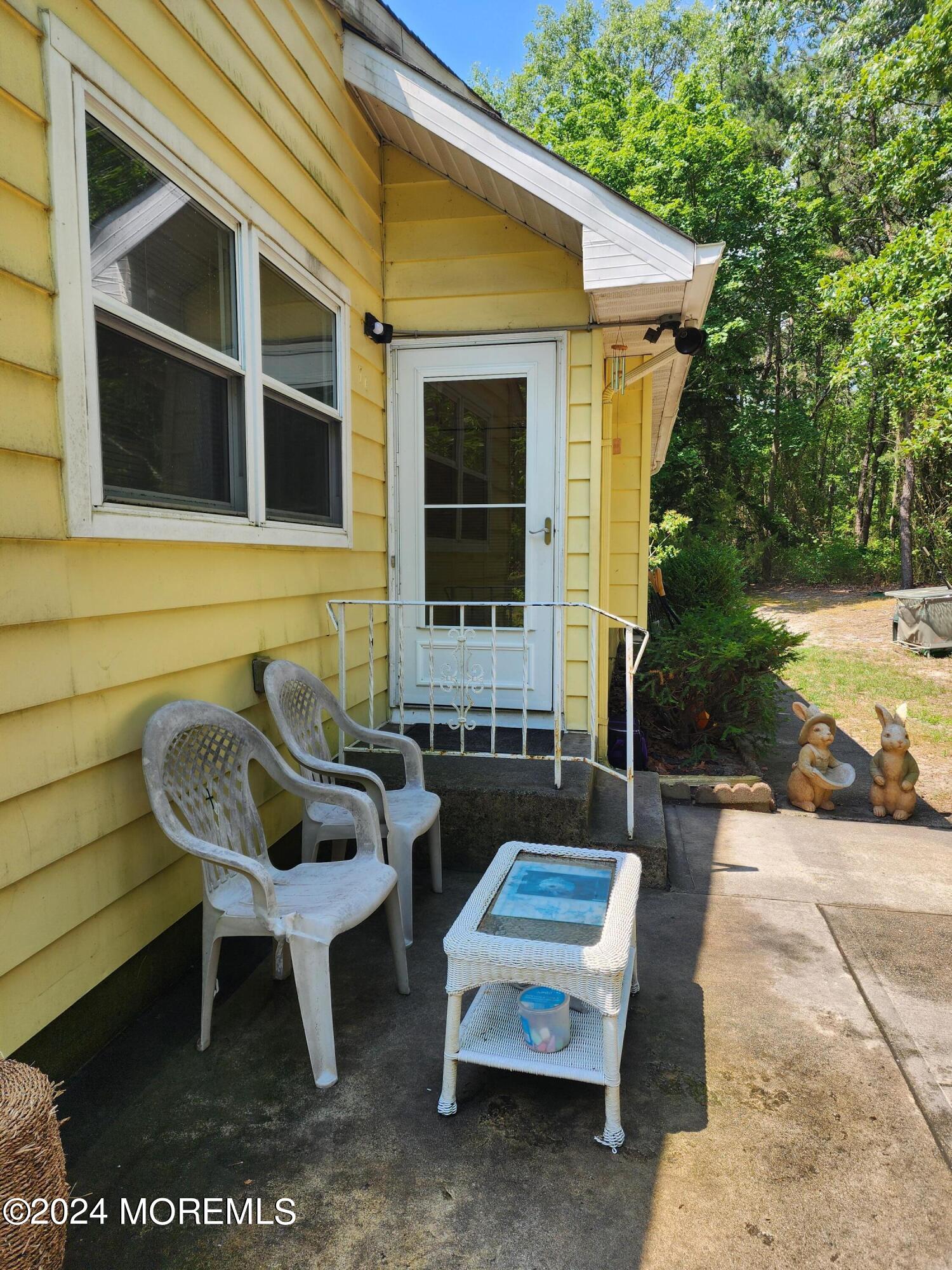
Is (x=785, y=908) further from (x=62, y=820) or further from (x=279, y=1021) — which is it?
(x=62, y=820)

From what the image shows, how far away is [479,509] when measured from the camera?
4086 mm

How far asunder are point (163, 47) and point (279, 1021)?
293cm

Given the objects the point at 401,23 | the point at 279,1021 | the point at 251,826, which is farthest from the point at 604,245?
the point at 279,1021

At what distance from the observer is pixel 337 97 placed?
345 centimetres

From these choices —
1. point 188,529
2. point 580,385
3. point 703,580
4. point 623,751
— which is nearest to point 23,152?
point 188,529

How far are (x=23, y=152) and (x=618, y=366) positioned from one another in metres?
3.29

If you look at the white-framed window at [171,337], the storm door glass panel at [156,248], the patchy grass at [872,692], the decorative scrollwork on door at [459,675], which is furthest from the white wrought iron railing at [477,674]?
the patchy grass at [872,692]

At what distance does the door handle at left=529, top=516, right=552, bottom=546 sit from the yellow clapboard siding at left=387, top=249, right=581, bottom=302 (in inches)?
39.9

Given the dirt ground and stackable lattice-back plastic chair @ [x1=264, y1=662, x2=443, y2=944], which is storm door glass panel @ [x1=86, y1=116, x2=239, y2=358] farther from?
the dirt ground

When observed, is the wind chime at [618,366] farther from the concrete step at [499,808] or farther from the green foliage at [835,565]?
the green foliage at [835,565]

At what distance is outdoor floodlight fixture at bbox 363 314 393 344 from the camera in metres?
3.82

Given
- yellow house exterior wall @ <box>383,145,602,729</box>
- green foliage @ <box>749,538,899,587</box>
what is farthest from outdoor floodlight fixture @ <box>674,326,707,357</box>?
green foliage @ <box>749,538,899,587</box>

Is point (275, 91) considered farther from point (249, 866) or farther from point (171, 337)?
point (249, 866)

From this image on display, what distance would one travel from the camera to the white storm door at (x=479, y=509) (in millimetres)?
3969
